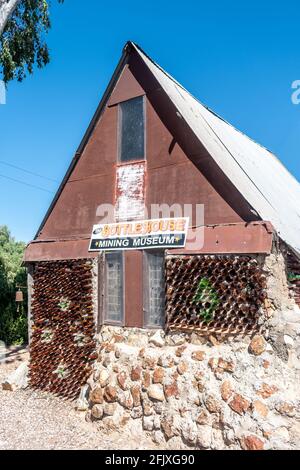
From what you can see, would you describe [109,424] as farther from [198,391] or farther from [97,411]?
[198,391]

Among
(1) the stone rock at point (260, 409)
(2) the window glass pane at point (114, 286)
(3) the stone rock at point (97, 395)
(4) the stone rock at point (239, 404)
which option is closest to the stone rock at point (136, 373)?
(3) the stone rock at point (97, 395)

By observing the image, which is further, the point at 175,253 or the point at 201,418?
the point at 175,253

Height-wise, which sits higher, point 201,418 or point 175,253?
point 175,253

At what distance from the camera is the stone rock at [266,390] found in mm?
5762

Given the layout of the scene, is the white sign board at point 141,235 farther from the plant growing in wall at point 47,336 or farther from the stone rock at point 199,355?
the plant growing in wall at point 47,336

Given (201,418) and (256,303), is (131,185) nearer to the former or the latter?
(256,303)

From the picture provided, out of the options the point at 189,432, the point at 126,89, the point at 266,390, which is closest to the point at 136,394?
the point at 189,432

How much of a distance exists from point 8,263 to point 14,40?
9.21m

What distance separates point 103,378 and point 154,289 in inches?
82.3

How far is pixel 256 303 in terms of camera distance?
6.30 m

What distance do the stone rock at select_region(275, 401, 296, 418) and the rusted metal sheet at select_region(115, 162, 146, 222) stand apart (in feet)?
14.2

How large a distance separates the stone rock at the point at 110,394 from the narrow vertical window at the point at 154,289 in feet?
4.65

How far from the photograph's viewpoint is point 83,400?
803 centimetres
